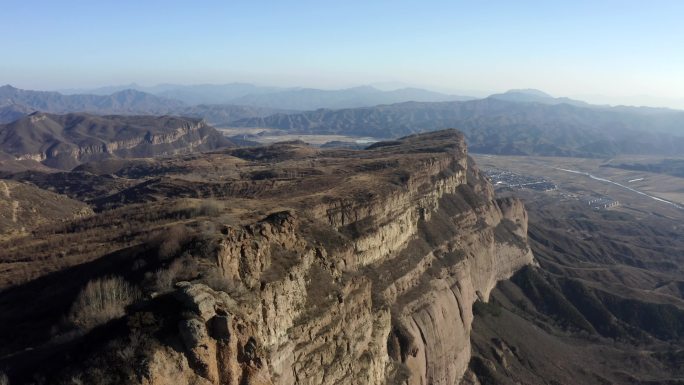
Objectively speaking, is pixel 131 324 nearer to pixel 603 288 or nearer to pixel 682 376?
pixel 682 376

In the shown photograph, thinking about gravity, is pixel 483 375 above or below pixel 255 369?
below

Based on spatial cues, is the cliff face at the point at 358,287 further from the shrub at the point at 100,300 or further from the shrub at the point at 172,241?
the shrub at the point at 100,300

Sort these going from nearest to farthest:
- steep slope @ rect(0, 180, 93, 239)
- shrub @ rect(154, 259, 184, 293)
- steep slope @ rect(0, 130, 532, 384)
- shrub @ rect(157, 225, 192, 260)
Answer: steep slope @ rect(0, 130, 532, 384) < shrub @ rect(154, 259, 184, 293) < shrub @ rect(157, 225, 192, 260) < steep slope @ rect(0, 180, 93, 239)

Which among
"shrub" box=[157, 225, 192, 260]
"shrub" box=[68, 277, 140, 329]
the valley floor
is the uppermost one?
"shrub" box=[157, 225, 192, 260]

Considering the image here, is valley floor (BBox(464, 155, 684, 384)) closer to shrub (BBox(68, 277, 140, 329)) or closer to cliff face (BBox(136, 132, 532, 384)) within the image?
cliff face (BBox(136, 132, 532, 384))

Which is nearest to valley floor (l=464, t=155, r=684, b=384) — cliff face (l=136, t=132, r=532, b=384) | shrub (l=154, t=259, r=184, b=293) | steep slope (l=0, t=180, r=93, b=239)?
cliff face (l=136, t=132, r=532, b=384)

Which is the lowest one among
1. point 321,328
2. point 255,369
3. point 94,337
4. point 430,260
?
point 430,260

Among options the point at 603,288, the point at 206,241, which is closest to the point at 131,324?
the point at 206,241
